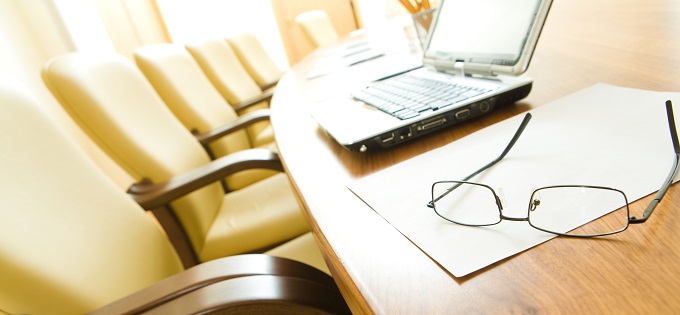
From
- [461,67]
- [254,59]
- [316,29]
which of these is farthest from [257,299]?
[316,29]

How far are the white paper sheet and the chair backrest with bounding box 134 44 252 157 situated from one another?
46.0 inches

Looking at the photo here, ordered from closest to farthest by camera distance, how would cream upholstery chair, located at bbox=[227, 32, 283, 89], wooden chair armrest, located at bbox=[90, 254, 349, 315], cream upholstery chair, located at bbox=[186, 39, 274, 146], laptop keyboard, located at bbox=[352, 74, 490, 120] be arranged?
1. wooden chair armrest, located at bbox=[90, 254, 349, 315]
2. laptop keyboard, located at bbox=[352, 74, 490, 120]
3. cream upholstery chair, located at bbox=[186, 39, 274, 146]
4. cream upholstery chair, located at bbox=[227, 32, 283, 89]

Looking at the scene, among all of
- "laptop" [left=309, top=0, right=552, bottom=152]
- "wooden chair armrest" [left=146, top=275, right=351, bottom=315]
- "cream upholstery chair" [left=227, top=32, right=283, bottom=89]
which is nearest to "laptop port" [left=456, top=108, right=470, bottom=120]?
"laptop" [left=309, top=0, right=552, bottom=152]

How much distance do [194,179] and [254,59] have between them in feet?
6.84

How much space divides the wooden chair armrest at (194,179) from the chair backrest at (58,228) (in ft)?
0.39

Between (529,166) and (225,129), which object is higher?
(529,166)

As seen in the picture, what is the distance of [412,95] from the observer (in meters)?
0.75

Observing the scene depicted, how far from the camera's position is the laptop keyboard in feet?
2.19

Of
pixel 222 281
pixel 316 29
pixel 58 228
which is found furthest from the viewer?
pixel 316 29

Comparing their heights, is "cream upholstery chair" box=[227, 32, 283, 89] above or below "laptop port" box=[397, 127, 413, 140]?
below

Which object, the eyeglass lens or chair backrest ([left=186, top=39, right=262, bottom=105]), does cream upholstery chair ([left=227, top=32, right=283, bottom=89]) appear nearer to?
chair backrest ([left=186, top=39, right=262, bottom=105])

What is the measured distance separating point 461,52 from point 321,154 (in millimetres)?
376

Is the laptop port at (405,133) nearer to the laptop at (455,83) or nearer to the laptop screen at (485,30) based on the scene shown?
the laptop at (455,83)

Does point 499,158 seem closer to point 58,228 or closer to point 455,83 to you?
point 455,83
